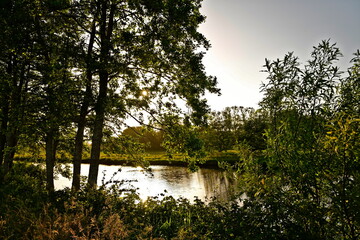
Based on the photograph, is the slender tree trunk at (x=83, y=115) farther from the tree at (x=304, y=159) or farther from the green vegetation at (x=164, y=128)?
the tree at (x=304, y=159)

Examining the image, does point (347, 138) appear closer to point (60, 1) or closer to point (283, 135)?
point (283, 135)

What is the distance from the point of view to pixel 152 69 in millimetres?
9883

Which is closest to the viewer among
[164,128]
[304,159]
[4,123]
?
[304,159]

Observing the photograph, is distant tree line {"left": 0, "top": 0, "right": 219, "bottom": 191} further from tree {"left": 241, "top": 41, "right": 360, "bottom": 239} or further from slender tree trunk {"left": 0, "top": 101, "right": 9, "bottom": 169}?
tree {"left": 241, "top": 41, "right": 360, "bottom": 239}

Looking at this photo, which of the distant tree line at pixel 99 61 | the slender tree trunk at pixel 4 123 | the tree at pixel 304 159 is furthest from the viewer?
the slender tree trunk at pixel 4 123

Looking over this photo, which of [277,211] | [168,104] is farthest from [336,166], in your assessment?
[168,104]

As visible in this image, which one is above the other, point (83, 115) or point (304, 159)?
point (83, 115)

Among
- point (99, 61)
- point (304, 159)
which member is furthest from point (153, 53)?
point (304, 159)

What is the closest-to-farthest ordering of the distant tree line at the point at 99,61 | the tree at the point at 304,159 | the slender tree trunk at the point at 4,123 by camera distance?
the tree at the point at 304,159
the distant tree line at the point at 99,61
the slender tree trunk at the point at 4,123

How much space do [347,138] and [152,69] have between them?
775 cm

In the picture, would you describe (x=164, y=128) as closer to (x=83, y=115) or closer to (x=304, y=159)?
(x=83, y=115)

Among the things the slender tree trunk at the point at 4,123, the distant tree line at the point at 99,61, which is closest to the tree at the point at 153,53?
the distant tree line at the point at 99,61

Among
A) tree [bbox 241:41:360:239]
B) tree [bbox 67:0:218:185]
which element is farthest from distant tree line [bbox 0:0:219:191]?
tree [bbox 241:41:360:239]

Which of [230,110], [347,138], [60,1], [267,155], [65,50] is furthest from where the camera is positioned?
[230,110]
